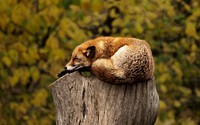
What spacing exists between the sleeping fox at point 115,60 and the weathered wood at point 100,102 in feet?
0.15

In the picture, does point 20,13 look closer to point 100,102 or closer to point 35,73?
point 35,73

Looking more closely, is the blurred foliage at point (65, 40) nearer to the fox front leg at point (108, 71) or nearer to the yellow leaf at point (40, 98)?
the yellow leaf at point (40, 98)

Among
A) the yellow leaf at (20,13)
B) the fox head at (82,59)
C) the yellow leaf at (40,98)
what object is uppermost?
the yellow leaf at (20,13)

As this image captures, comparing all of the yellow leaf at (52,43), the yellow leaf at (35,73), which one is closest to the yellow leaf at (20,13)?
the yellow leaf at (52,43)

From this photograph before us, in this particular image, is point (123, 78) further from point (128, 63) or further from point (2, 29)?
point (2, 29)

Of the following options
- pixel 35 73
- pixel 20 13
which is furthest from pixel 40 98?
pixel 20 13

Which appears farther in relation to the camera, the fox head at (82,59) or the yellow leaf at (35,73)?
the yellow leaf at (35,73)

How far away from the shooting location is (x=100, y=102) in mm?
3625

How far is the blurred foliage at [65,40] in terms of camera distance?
7.74m

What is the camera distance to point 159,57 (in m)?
8.71

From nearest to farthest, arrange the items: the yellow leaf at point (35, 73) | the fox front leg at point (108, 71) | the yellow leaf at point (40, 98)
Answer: the fox front leg at point (108, 71) → the yellow leaf at point (35, 73) → the yellow leaf at point (40, 98)

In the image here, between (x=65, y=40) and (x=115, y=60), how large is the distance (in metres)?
4.90

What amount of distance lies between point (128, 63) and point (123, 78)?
78 millimetres

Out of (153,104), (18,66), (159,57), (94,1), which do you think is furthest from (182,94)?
(153,104)
